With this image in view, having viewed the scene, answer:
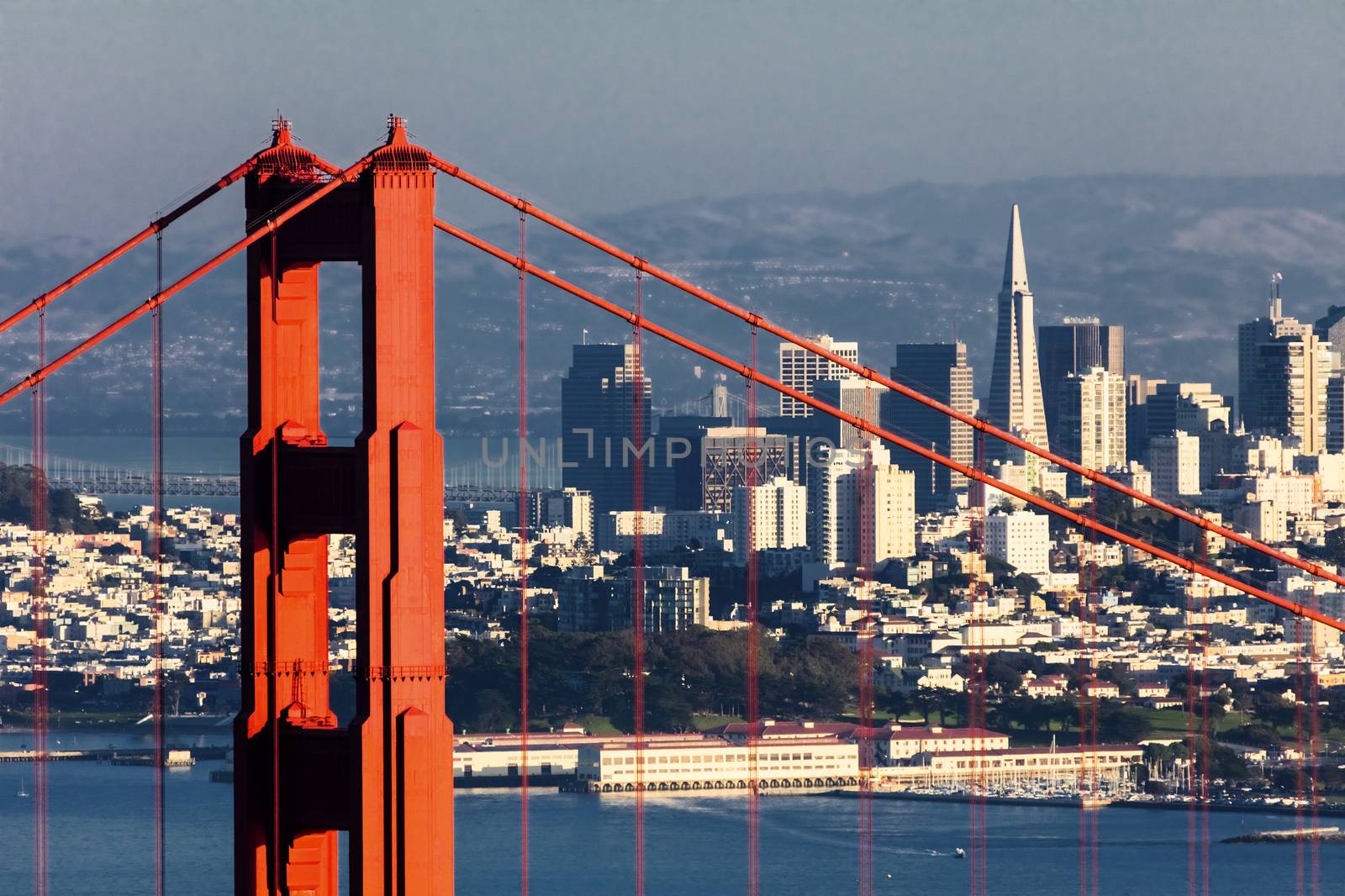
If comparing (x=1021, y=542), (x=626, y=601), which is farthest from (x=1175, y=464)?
(x=626, y=601)

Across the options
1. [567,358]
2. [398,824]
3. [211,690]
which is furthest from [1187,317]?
[398,824]

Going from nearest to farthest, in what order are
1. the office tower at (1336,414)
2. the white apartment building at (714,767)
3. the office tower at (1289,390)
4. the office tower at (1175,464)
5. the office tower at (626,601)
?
the white apartment building at (714,767), the office tower at (626,601), the office tower at (1175,464), the office tower at (1336,414), the office tower at (1289,390)

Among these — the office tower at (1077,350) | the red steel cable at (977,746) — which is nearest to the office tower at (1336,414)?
the office tower at (1077,350)

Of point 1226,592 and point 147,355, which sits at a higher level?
point 147,355

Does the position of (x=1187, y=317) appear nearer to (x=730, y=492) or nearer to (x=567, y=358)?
(x=567, y=358)

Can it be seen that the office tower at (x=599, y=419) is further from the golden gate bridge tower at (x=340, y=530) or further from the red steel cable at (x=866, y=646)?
the golden gate bridge tower at (x=340, y=530)

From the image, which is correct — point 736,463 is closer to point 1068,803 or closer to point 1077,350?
point 1077,350

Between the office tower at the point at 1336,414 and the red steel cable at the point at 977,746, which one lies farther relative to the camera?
the office tower at the point at 1336,414
